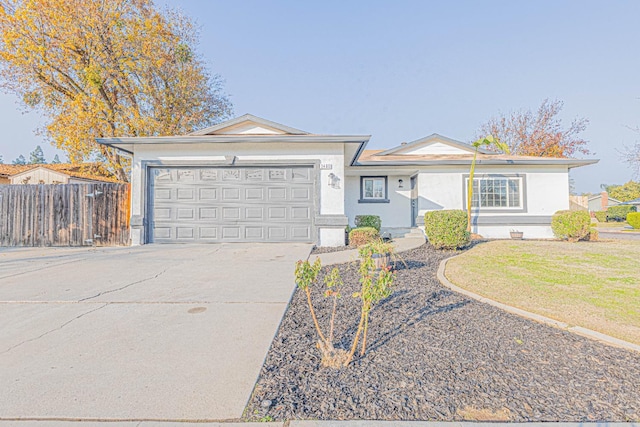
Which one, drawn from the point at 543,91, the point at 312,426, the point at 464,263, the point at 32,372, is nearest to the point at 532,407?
the point at 312,426

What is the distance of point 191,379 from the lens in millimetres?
2467

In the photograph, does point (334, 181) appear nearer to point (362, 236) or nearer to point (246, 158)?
point (362, 236)

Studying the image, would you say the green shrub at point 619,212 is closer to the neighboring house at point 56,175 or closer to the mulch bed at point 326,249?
the mulch bed at point 326,249

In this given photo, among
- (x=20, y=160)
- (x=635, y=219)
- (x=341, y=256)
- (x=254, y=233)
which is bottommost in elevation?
(x=341, y=256)

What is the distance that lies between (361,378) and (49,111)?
754 inches

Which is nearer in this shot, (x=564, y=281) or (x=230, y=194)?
(x=564, y=281)

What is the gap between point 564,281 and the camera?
5527 mm

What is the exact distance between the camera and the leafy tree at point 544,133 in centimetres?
2409

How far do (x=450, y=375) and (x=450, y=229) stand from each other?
6.60m

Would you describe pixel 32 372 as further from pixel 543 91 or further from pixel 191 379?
pixel 543 91

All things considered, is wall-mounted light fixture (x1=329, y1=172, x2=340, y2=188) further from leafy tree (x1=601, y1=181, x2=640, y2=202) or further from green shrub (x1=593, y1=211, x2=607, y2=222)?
Result: leafy tree (x1=601, y1=181, x2=640, y2=202)

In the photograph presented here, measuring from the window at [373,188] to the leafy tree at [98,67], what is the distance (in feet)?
34.9

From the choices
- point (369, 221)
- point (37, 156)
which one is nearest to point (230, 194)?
point (369, 221)

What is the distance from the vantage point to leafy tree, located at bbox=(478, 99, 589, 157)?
24.1 metres
